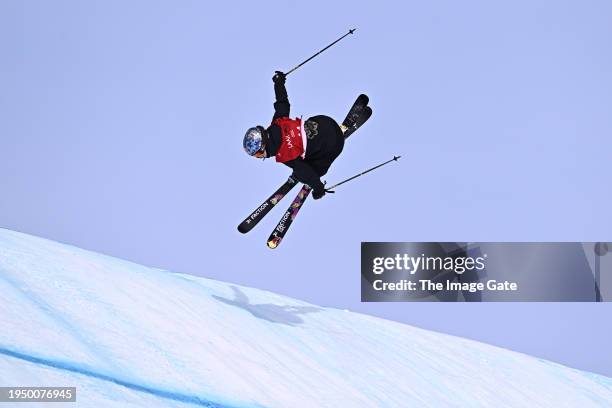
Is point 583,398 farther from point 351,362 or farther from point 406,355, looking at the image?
point 351,362

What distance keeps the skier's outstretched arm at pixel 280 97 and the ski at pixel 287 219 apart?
830 mm

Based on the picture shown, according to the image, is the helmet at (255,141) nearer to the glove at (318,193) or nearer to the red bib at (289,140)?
the red bib at (289,140)

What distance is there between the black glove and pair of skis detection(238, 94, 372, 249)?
3.21 feet

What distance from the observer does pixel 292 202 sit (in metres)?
8.32

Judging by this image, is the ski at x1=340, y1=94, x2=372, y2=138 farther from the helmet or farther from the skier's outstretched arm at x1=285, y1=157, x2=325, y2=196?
the helmet

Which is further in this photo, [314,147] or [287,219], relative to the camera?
[287,219]

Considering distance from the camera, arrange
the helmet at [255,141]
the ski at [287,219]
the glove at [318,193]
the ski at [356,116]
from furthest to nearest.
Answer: the ski at [356,116] → the ski at [287,219] → the glove at [318,193] → the helmet at [255,141]

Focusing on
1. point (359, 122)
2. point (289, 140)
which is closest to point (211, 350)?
point (289, 140)

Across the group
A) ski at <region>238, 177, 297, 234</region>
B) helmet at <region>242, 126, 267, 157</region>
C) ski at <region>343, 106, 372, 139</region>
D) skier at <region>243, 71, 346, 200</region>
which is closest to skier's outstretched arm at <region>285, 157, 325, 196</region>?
skier at <region>243, 71, 346, 200</region>

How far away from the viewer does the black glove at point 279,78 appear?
7.68m

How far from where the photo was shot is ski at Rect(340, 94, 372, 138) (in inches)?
334

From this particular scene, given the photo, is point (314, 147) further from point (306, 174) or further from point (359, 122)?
point (359, 122)

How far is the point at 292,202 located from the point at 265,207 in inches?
11.0

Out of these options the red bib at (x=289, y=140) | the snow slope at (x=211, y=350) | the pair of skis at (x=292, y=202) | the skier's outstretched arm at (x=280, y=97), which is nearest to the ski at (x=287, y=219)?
the pair of skis at (x=292, y=202)
